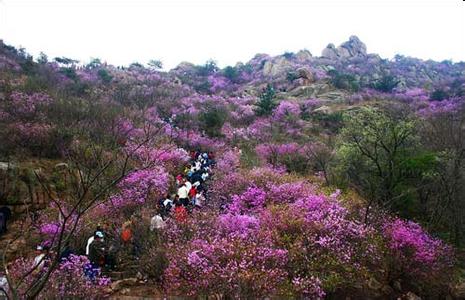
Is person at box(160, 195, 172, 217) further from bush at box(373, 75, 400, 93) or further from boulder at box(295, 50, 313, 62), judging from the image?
boulder at box(295, 50, 313, 62)

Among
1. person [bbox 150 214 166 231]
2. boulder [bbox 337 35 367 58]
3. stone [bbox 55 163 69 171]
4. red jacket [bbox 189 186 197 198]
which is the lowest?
red jacket [bbox 189 186 197 198]

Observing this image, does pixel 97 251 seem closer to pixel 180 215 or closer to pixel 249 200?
pixel 180 215

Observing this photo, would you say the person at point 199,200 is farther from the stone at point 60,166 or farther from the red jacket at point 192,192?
the stone at point 60,166

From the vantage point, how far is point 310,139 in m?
27.6

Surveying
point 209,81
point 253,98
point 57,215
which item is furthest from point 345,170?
point 209,81

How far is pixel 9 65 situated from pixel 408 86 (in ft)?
148

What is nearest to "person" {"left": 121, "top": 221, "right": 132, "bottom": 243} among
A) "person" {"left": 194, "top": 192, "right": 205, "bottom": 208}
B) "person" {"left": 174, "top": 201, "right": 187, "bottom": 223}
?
"person" {"left": 174, "top": 201, "right": 187, "bottom": 223}

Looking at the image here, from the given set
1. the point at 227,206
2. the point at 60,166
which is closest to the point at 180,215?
the point at 227,206

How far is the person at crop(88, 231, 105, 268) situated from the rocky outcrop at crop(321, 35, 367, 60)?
2509 inches

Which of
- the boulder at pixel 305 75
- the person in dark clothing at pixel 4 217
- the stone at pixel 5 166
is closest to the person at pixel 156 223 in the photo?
the person in dark clothing at pixel 4 217

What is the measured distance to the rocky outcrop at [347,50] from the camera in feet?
229

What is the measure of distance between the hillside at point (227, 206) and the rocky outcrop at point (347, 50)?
44.6 meters

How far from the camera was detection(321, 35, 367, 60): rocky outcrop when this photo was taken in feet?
229

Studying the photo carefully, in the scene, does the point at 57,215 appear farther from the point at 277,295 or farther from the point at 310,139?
the point at 310,139
